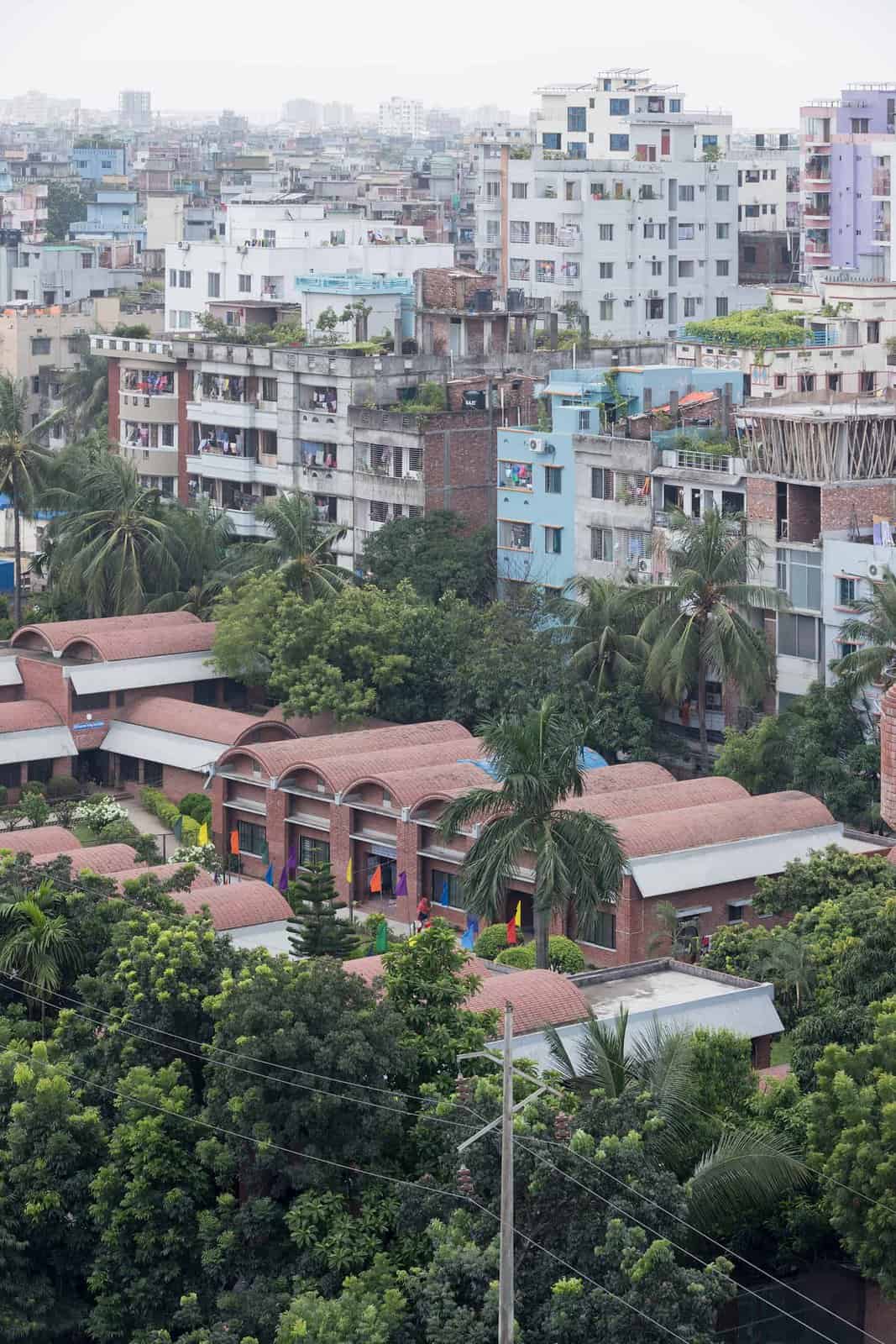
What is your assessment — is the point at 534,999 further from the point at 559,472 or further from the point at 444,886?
the point at 559,472

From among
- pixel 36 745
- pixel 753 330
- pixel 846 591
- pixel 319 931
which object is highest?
pixel 753 330

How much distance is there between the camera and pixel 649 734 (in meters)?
59.8

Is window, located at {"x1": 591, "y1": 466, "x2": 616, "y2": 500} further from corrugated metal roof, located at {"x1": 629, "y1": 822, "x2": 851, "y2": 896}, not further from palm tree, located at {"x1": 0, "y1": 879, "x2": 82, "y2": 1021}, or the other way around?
palm tree, located at {"x1": 0, "y1": 879, "x2": 82, "y2": 1021}

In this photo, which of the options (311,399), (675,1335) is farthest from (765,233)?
(675,1335)

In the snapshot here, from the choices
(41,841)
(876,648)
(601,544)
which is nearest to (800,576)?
(876,648)

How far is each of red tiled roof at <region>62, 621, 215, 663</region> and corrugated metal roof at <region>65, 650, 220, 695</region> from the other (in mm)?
148

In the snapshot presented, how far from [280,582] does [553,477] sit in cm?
875

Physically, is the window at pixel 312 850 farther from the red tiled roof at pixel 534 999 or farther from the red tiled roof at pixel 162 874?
the red tiled roof at pixel 534 999

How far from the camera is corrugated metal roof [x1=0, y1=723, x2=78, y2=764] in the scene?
206ft

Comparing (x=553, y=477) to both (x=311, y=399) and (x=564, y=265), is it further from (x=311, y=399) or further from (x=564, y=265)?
(x=564, y=265)

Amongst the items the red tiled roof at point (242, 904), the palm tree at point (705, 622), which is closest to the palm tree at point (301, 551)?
the palm tree at point (705, 622)

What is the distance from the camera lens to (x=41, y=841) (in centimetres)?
4922

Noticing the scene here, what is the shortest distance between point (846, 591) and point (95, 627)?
20.5m

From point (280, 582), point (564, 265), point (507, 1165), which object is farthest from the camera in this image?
point (564, 265)
